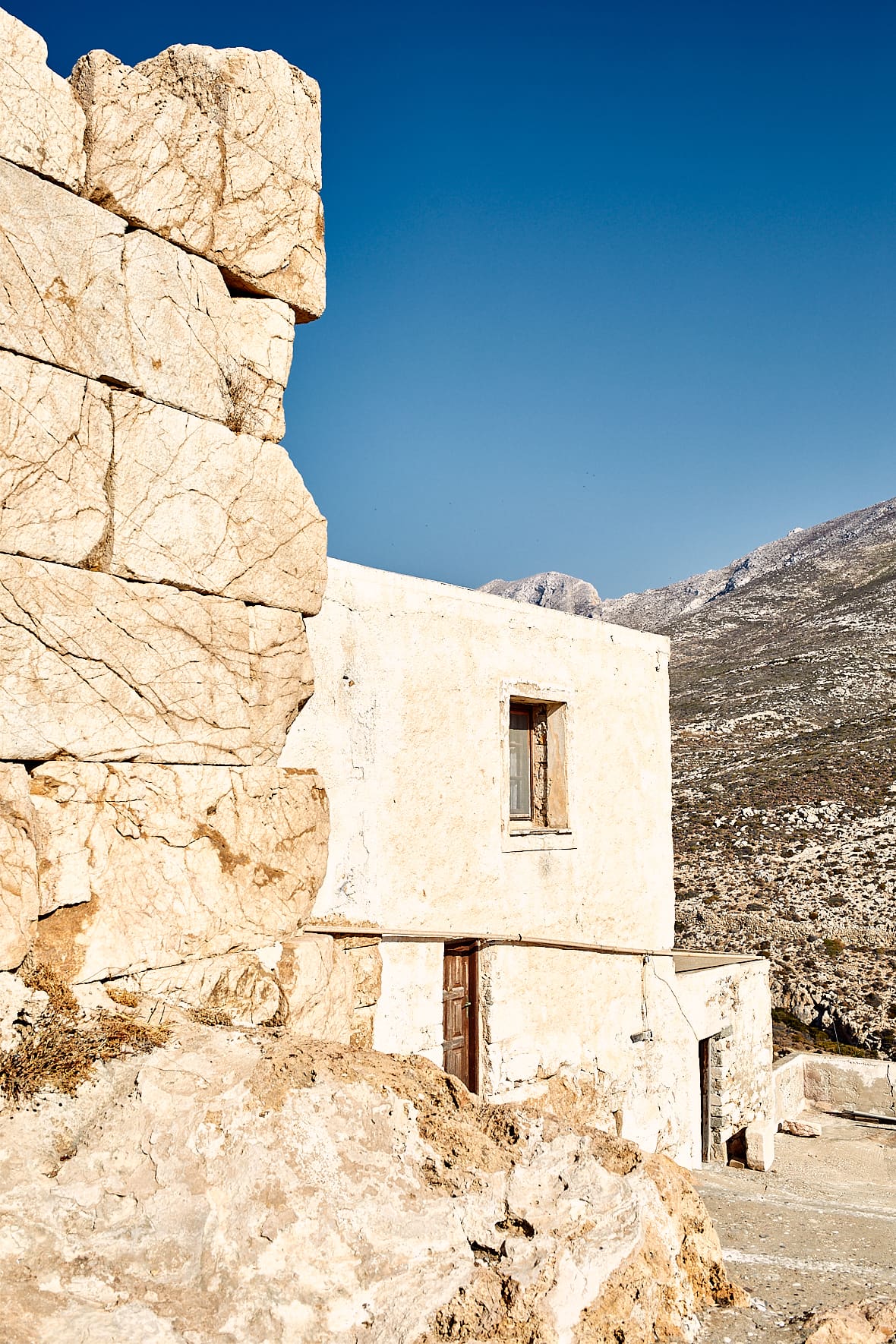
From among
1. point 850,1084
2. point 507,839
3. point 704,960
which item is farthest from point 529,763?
point 850,1084

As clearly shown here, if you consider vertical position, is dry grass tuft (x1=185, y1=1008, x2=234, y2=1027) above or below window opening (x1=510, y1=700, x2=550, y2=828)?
below

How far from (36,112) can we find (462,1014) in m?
6.23

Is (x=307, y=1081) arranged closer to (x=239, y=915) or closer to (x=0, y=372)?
(x=239, y=915)

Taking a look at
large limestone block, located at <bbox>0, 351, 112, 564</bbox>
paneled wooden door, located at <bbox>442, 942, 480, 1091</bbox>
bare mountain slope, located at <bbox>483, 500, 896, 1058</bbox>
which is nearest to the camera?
large limestone block, located at <bbox>0, 351, 112, 564</bbox>

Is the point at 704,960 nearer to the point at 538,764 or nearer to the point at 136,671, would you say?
the point at 538,764

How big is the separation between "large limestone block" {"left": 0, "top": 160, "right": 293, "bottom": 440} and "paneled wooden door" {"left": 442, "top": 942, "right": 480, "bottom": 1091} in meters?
4.12

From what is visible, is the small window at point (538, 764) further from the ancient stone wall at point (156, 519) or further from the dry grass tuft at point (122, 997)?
the dry grass tuft at point (122, 997)

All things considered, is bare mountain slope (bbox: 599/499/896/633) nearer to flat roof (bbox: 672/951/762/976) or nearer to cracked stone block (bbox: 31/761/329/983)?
flat roof (bbox: 672/951/762/976)

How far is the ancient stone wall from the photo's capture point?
13.9ft

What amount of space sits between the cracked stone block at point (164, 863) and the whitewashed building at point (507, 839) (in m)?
0.69

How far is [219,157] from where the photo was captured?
501 centimetres

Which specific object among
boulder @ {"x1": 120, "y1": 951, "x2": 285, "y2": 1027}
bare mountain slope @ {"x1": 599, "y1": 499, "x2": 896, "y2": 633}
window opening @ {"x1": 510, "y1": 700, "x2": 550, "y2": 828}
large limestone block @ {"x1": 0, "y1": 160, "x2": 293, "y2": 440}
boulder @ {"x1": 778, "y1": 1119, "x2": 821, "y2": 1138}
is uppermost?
bare mountain slope @ {"x1": 599, "y1": 499, "x2": 896, "y2": 633}

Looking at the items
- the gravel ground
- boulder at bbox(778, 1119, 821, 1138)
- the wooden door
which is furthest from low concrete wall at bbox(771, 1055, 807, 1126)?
the wooden door

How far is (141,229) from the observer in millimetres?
4723
